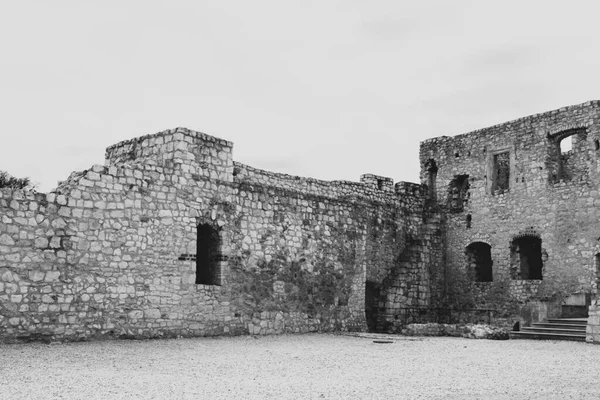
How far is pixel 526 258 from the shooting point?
19.9 meters

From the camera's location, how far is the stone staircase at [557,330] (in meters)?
15.4

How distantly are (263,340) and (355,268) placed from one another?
463 cm

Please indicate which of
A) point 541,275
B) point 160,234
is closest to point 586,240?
point 541,275

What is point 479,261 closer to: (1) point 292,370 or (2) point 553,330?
(2) point 553,330

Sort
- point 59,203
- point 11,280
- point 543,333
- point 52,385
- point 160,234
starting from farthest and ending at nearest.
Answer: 1. point 543,333
2. point 160,234
3. point 59,203
4. point 11,280
5. point 52,385

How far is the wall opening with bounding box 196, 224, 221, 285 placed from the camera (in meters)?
15.1

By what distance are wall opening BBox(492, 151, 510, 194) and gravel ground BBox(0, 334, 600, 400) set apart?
772cm

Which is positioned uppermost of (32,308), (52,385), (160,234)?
(160,234)

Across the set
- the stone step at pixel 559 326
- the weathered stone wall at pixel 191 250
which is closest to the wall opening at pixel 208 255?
the weathered stone wall at pixel 191 250

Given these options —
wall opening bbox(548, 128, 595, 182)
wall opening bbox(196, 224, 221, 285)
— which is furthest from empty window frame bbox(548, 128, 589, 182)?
wall opening bbox(196, 224, 221, 285)

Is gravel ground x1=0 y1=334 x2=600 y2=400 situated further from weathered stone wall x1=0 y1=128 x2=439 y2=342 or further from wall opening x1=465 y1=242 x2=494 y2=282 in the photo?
wall opening x1=465 y1=242 x2=494 y2=282

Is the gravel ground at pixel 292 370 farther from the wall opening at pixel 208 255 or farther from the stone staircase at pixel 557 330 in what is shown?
the wall opening at pixel 208 255

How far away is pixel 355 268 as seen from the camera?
714 inches

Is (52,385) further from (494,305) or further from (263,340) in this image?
(494,305)
